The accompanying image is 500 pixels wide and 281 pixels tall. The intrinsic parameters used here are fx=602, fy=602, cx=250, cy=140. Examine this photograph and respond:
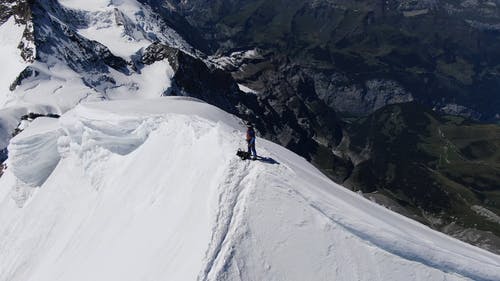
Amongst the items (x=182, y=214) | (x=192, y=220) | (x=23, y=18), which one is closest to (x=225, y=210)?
(x=192, y=220)

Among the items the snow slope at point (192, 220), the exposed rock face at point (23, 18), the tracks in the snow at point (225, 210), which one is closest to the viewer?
the tracks in the snow at point (225, 210)

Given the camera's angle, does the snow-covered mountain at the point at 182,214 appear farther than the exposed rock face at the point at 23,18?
No

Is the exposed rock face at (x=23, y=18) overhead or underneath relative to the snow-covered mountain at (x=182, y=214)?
overhead

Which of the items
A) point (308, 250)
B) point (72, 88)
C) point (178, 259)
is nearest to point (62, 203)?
point (178, 259)

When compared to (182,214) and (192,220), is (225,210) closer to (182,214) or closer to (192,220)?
(192,220)

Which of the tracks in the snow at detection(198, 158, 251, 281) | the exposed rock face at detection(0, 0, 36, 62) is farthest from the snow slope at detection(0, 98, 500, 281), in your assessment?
the exposed rock face at detection(0, 0, 36, 62)

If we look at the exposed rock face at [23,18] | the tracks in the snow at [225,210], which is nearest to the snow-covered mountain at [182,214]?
the tracks in the snow at [225,210]

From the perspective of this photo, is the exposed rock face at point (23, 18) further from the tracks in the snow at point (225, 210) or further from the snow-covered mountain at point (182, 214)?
the tracks in the snow at point (225, 210)

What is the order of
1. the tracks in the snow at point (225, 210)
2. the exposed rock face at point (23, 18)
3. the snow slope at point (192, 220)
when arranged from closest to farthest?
the tracks in the snow at point (225, 210)
the snow slope at point (192, 220)
the exposed rock face at point (23, 18)

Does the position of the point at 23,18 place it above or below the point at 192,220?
above

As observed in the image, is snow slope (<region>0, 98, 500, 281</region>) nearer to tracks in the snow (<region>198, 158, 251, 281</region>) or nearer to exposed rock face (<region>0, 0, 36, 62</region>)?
tracks in the snow (<region>198, 158, 251, 281</region>)
